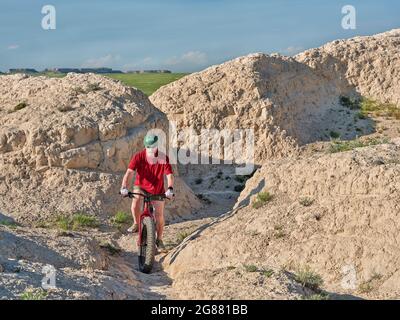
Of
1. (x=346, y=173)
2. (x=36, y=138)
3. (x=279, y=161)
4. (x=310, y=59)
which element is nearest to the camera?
(x=346, y=173)

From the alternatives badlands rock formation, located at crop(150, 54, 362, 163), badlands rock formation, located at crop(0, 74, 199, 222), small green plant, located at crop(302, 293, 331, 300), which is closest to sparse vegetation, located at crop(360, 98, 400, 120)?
badlands rock formation, located at crop(150, 54, 362, 163)

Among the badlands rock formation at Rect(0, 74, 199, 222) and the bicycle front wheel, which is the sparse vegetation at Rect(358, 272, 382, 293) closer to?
the bicycle front wheel

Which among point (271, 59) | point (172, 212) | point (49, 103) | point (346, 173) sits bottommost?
point (172, 212)

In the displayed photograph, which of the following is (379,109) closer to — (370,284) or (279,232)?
(279,232)

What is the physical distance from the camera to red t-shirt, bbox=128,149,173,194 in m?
8.88

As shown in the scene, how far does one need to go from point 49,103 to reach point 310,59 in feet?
40.3

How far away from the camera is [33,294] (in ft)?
18.2

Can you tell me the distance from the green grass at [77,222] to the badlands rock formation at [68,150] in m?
0.28

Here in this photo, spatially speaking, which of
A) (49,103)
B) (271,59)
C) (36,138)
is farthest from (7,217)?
(271,59)

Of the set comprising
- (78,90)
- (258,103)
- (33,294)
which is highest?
(78,90)

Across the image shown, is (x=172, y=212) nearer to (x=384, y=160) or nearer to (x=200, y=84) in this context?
(x=384, y=160)

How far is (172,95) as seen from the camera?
68.9ft

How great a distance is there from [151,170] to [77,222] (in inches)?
129

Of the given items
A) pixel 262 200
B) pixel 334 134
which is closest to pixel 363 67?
pixel 334 134
